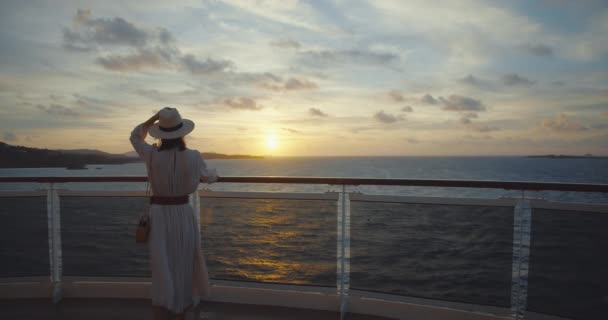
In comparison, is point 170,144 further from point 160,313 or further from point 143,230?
point 160,313

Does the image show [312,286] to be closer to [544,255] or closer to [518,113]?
[544,255]

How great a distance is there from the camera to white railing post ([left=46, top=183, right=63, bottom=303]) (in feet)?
10.2

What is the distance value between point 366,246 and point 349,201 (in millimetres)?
360

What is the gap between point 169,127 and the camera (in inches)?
78.2

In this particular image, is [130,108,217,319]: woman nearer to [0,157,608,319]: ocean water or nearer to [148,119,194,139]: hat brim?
[148,119,194,139]: hat brim

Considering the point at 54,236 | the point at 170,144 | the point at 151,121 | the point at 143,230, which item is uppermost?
the point at 151,121

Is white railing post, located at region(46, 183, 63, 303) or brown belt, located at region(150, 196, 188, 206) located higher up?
brown belt, located at region(150, 196, 188, 206)

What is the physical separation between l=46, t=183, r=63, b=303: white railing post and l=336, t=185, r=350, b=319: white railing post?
2.31m

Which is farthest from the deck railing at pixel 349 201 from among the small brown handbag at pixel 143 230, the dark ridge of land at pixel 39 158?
the dark ridge of land at pixel 39 158

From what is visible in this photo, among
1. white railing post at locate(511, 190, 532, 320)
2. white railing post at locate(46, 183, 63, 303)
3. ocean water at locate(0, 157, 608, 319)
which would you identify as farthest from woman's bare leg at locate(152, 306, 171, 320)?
white railing post at locate(511, 190, 532, 320)

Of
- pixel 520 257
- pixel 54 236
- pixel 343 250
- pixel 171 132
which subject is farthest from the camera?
pixel 54 236

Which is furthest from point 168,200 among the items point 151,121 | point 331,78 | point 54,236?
point 331,78

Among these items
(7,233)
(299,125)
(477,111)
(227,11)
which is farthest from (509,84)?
(7,233)

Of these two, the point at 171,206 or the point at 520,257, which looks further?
the point at 520,257
